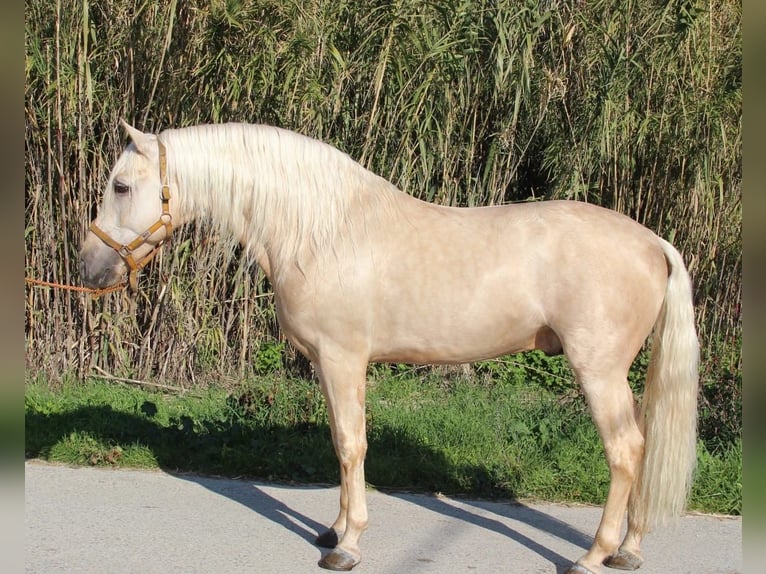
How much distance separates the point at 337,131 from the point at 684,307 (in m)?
3.35

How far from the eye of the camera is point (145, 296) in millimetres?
6324

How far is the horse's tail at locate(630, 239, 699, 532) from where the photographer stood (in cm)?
355

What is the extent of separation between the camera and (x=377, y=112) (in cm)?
601

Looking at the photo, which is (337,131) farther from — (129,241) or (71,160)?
(129,241)

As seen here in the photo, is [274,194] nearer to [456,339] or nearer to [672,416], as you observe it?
[456,339]

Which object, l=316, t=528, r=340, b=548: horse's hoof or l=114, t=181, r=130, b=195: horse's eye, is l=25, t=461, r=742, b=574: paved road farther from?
l=114, t=181, r=130, b=195: horse's eye

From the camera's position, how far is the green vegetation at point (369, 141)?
18.3 ft

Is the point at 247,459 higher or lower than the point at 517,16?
lower

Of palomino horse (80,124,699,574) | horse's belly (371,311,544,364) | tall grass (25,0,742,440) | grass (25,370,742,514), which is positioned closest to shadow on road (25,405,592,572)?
grass (25,370,742,514)

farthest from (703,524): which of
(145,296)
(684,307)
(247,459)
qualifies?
(145,296)

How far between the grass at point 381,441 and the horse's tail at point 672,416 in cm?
81

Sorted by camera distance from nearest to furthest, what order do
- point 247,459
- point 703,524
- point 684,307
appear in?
point 684,307
point 703,524
point 247,459

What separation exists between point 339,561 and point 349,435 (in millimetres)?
532

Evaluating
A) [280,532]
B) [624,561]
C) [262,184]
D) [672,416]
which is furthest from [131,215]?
[624,561]
